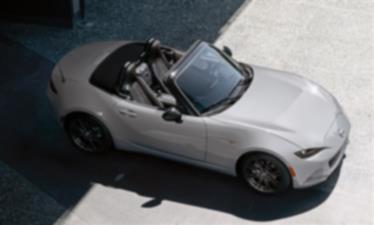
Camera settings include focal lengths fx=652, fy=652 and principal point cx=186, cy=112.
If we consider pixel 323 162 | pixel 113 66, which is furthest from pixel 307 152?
pixel 113 66

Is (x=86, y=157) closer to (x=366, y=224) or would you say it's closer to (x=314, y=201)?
(x=314, y=201)

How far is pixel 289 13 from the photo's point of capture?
42.7ft

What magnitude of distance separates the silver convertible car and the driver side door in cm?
1

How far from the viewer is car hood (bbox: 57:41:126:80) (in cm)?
900

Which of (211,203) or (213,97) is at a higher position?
(213,97)

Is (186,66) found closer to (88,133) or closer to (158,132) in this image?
(158,132)

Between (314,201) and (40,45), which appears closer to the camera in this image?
(314,201)

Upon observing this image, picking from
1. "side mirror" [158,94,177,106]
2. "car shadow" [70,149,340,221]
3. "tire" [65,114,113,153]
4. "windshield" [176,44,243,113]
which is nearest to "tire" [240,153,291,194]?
"car shadow" [70,149,340,221]

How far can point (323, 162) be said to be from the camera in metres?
7.85

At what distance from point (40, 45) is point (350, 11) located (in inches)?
241

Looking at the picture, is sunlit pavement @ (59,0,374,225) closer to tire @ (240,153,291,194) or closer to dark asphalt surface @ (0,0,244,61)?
tire @ (240,153,291,194)

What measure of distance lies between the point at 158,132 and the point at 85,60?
1.68 metres

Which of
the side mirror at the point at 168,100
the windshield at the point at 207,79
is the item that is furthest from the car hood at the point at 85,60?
the windshield at the point at 207,79

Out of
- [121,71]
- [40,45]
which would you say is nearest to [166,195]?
[121,71]
